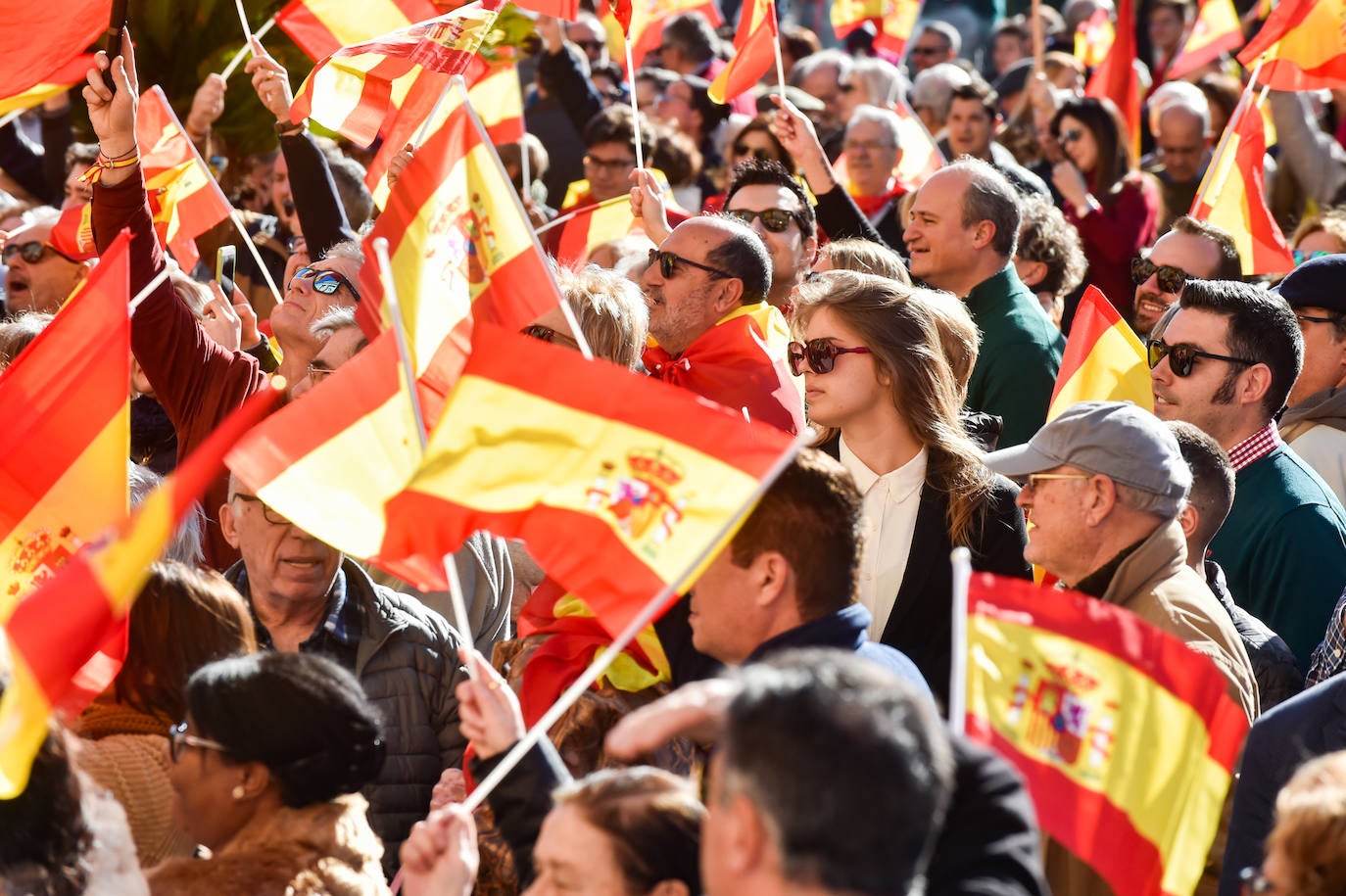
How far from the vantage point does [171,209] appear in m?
6.91

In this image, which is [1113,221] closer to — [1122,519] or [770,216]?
[770,216]

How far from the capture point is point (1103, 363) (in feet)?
18.0

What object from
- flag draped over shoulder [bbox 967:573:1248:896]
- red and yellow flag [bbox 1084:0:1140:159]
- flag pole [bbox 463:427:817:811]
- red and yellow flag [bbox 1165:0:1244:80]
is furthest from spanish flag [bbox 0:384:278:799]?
red and yellow flag [bbox 1165:0:1244:80]

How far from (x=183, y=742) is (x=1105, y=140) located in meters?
7.50

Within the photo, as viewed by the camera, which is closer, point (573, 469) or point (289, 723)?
point (289, 723)

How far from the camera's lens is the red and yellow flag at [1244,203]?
286 inches

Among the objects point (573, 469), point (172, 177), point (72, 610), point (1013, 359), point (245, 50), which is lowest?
point (1013, 359)

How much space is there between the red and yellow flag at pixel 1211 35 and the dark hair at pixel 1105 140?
4.66ft

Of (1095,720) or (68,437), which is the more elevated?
(68,437)

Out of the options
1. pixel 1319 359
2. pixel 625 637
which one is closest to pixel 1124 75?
→ pixel 1319 359

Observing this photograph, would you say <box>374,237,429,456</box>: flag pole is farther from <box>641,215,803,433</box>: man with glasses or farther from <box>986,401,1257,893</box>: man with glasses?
<box>641,215,803,433</box>: man with glasses

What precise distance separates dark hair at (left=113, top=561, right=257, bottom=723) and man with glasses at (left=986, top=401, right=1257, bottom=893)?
1874mm

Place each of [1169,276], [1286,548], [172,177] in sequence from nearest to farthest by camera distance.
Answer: [1286,548]
[1169,276]
[172,177]

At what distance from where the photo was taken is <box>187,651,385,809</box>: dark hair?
307 centimetres
